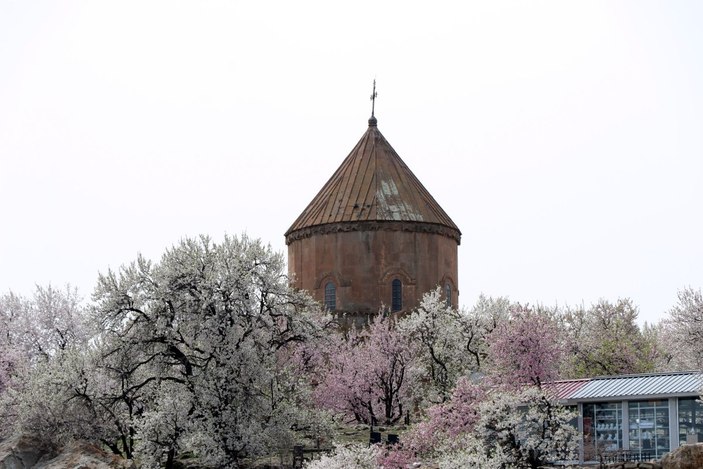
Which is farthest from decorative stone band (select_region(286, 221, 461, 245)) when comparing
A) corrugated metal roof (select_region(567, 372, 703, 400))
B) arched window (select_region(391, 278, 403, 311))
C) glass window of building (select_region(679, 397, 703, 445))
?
glass window of building (select_region(679, 397, 703, 445))

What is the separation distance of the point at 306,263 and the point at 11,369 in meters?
18.0

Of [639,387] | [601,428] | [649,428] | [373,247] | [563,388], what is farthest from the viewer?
[373,247]

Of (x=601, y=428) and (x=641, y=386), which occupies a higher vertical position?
(x=641, y=386)

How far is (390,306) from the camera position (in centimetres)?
7919

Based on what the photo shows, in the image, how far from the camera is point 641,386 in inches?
2029

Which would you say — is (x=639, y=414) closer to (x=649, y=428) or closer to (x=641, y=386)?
(x=649, y=428)

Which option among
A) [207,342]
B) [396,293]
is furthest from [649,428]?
[396,293]

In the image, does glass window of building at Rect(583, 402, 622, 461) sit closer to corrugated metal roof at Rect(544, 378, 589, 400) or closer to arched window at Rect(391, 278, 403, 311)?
corrugated metal roof at Rect(544, 378, 589, 400)

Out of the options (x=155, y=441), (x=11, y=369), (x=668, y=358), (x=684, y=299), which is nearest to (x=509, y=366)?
(x=684, y=299)

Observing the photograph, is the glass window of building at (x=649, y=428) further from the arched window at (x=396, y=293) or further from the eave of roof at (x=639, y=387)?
the arched window at (x=396, y=293)

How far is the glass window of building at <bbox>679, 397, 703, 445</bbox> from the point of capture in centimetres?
4869

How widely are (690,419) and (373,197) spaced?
114ft

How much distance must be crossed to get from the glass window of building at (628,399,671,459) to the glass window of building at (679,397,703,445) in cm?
63

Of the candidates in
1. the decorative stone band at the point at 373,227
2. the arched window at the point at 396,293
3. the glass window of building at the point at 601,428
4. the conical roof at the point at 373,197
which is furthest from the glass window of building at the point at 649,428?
the conical roof at the point at 373,197
